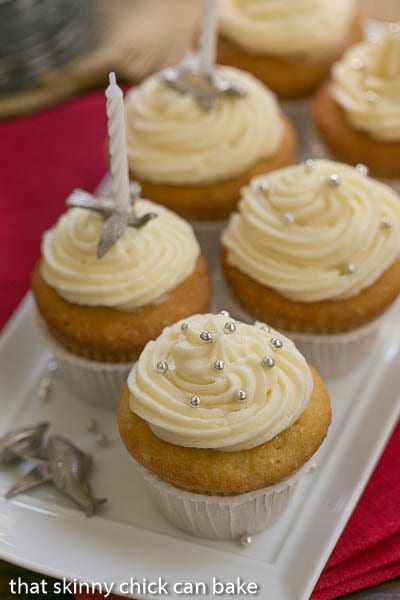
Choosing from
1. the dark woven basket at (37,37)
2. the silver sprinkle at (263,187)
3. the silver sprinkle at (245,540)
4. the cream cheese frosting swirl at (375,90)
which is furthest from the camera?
the dark woven basket at (37,37)

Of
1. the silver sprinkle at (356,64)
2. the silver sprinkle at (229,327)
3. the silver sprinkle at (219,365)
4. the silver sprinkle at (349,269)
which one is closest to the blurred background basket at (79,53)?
the silver sprinkle at (356,64)

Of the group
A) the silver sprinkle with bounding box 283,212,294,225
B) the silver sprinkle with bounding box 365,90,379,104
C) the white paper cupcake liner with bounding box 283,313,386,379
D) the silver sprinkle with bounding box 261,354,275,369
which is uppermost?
the silver sprinkle with bounding box 365,90,379,104

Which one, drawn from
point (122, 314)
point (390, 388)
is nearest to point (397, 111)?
point (390, 388)

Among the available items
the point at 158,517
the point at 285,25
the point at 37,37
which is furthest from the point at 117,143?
the point at 37,37

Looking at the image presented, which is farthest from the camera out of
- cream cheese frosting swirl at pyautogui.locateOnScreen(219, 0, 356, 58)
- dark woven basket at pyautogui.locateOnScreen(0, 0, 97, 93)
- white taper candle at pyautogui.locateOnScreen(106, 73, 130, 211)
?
dark woven basket at pyautogui.locateOnScreen(0, 0, 97, 93)

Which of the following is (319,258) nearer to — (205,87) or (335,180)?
(335,180)

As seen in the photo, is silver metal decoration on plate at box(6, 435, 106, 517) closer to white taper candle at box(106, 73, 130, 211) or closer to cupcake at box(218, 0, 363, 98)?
white taper candle at box(106, 73, 130, 211)

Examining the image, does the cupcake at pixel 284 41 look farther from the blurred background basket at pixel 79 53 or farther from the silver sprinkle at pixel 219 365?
the silver sprinkle at pixel 219 365

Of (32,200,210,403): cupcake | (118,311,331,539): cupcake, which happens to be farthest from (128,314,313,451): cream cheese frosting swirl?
(32,200,210,403): cupcake
